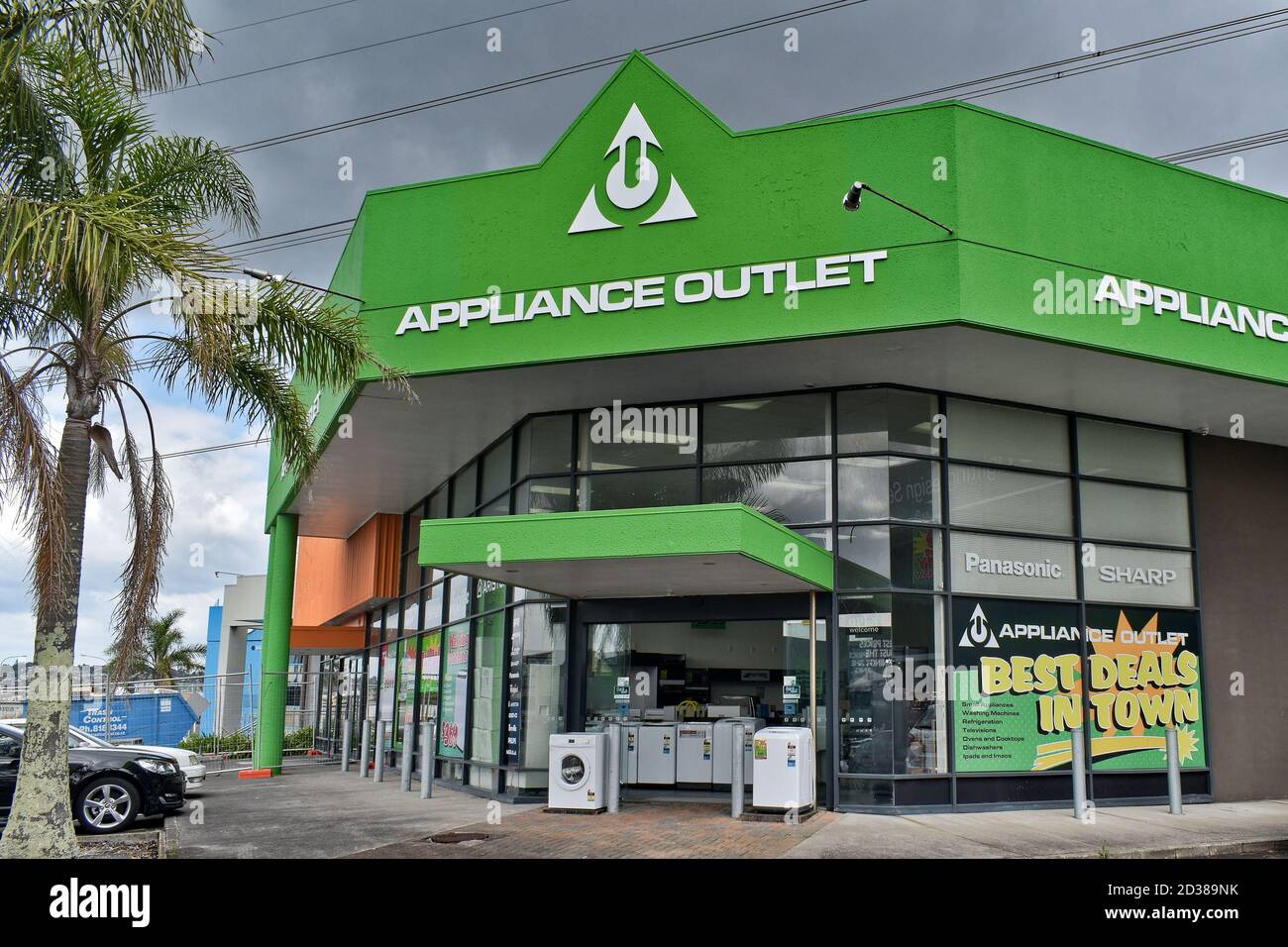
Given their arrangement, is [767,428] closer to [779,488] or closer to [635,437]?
[779,488]

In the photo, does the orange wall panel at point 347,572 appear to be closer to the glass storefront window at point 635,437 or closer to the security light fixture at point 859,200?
the glass storefront window at point 635,437

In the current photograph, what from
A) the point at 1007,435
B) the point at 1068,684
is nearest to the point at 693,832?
the point at 1068,684

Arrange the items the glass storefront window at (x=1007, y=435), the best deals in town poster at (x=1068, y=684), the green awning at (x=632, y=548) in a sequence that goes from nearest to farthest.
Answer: the green awning at (x=632, y=548), the best deals in town poster at (x=1068, y=684), the glass storefront window at (x=1007, y=435)

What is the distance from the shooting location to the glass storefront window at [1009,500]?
1505 cm

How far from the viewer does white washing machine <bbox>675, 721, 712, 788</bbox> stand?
51.5 feet

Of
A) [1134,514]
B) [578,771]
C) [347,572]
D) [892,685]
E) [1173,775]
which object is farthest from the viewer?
[347,572]

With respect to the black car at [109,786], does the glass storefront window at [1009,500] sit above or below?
above

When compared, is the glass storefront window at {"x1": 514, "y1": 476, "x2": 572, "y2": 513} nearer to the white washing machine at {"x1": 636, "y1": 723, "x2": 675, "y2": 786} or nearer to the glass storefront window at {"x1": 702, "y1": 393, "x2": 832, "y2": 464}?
the glass storefront window at {"x1": 702, "y1": 393, "x2": 832, "y2": 464}

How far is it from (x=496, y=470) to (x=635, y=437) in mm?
3085

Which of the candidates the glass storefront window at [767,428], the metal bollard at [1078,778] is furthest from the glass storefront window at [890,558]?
the metal bollard at [1078,778]

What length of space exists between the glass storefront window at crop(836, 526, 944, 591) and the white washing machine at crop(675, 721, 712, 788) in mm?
3038

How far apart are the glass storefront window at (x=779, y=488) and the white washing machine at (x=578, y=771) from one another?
11.9ft

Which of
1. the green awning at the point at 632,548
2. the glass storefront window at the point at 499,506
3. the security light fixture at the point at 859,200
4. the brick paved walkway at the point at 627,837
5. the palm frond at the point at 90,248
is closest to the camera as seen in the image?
the palm frond at the point at 90,248

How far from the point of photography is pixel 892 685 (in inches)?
563
